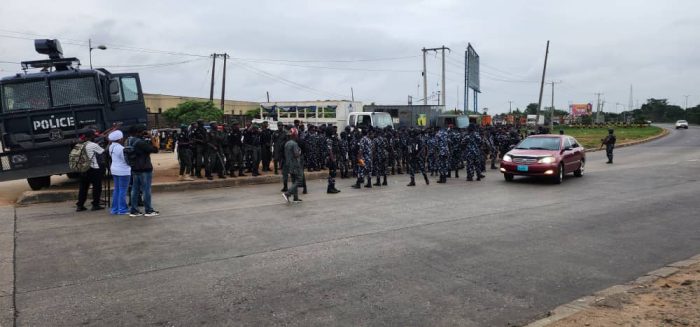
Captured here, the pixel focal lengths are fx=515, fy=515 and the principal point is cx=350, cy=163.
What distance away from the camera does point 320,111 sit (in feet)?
105

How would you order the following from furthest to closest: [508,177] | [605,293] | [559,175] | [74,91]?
[508,177], [559,175], [74,91], [605,293]

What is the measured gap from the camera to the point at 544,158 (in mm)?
14719

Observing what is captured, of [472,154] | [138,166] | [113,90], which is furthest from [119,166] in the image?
[472,154]

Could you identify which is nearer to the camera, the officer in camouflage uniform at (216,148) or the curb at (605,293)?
the curb at (605,293)

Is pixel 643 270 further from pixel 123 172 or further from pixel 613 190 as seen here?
pixel 123 172

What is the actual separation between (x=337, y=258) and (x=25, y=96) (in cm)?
972

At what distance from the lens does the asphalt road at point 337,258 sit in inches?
192

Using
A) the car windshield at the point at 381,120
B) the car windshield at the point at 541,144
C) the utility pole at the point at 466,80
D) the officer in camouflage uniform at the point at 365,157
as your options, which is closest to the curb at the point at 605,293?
the officer in camouflage uniform at the point at 365,157

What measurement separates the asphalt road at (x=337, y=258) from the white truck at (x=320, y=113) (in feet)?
57.7

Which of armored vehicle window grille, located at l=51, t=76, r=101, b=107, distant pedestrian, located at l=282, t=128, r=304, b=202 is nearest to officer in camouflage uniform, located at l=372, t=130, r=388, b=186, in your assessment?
distant pedestrian, located at l=282, t=128, r=304, b=202

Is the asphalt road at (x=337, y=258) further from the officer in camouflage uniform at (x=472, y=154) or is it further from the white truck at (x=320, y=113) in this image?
the white truck at (x=320, y=113)

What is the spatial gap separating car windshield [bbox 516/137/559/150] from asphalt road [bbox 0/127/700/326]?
14.2ft

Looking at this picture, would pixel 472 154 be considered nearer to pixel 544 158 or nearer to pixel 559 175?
pixel 544 158

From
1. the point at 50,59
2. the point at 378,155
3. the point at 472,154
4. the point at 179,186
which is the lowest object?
the point at 179,186
